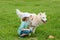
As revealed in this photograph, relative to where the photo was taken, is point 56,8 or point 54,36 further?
point 56,8

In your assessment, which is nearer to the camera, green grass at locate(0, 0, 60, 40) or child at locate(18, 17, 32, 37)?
child at locate(18, 17, 32, 37)

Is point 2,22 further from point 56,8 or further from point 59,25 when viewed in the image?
point 56,8

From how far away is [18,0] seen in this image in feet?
46.1

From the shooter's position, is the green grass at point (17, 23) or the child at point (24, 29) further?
the green grass at point (17, 23)

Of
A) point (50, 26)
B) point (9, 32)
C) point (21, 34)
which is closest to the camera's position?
point (21, 34)

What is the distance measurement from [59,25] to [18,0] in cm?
608

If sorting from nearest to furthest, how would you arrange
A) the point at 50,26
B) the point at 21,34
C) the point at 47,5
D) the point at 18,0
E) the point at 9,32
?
1. the point at 21,34
2. the point at 9,32
3. the point at 50,26
4. the point at 47,5
5. the point at 18,0

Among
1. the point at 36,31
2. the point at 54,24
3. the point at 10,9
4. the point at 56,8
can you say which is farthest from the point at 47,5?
the point at 36,31

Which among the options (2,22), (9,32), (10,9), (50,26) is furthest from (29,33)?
(10,9)

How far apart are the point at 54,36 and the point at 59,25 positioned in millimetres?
1230

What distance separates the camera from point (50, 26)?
26.8ft

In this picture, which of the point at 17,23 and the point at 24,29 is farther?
the point at 17,23

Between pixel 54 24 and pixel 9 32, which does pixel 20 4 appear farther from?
pixel 9 32

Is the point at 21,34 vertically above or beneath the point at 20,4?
beneath
